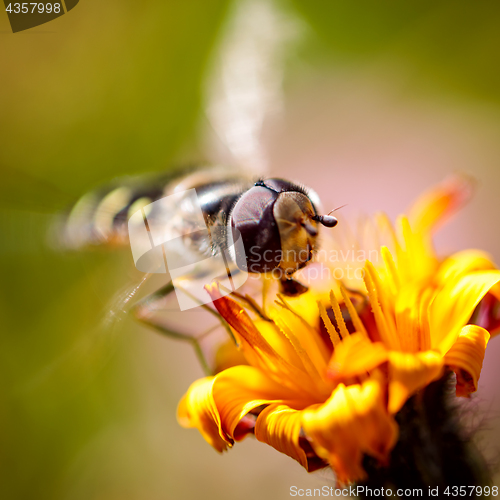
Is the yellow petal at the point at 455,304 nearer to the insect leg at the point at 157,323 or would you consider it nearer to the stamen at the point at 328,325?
the stamen at the point at 328,325

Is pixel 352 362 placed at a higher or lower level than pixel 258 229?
lower

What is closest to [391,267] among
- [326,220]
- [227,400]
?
[326,220]

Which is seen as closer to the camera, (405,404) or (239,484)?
(405,404)

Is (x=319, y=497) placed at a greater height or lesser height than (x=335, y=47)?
lesser

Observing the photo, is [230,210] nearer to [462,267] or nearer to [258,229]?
[258,229]

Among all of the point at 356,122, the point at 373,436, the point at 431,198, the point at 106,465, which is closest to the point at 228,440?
the point at 373,436

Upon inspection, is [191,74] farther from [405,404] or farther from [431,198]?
[405,404]

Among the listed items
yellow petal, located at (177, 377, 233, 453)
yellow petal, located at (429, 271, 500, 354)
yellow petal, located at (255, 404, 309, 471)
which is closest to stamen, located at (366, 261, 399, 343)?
yellow petal, located at (429, 271, 500, 354)
